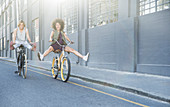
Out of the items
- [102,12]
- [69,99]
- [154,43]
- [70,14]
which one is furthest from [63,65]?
[70,14]

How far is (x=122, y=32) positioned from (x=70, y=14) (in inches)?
278


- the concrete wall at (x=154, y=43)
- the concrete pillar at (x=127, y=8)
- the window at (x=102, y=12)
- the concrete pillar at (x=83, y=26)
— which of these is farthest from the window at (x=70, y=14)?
the concrete wall at (x=154, y=43)

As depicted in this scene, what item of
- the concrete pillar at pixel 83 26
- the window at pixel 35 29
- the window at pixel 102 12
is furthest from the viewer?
the window at pixel 35 29

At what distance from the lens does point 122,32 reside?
9.50 metres

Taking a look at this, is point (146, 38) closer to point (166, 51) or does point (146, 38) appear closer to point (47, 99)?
point (166, 51)

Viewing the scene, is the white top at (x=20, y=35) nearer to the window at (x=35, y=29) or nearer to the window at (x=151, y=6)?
the window at (x=151, y=6)

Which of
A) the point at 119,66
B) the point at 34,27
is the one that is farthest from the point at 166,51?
the point at 34,27

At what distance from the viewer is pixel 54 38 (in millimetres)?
6738

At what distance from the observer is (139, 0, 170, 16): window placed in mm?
7918

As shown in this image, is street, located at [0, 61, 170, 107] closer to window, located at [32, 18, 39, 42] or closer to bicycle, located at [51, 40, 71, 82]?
bicycle, located at [51, 40, 71, 82]

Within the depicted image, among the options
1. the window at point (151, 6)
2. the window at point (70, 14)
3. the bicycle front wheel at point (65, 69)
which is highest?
the window at point (70, 14)

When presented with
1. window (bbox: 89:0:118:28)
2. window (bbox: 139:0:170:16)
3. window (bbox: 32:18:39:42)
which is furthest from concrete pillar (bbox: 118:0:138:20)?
window (bbox: 32:18:39:42)

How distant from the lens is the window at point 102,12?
1067 cm

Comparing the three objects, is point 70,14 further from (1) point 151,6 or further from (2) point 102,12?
(1) point 151,6
